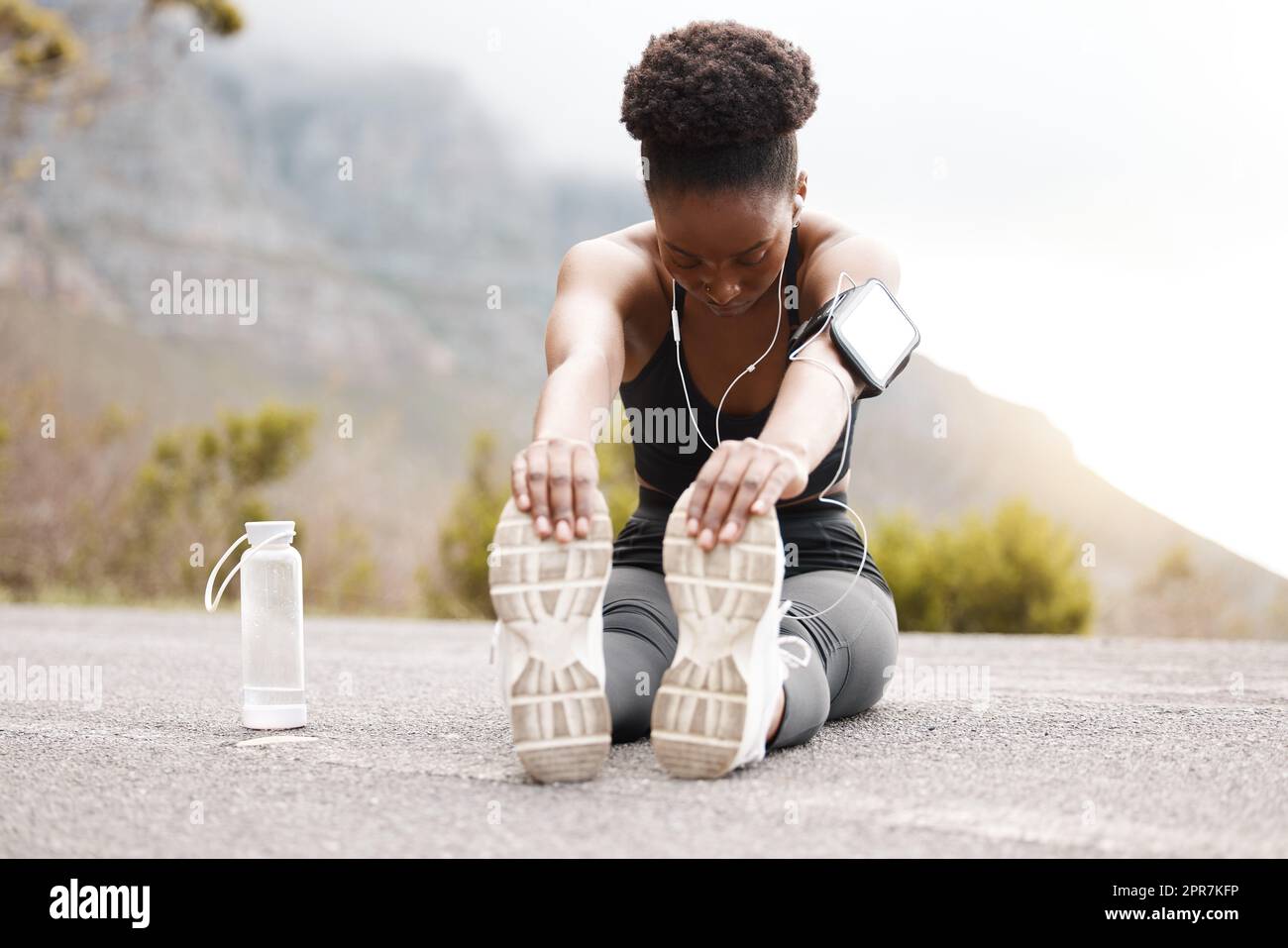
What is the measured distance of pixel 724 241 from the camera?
6.40 feet

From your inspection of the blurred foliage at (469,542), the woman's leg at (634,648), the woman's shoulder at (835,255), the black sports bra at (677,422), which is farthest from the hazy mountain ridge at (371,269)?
the woman's leg at (634,648)

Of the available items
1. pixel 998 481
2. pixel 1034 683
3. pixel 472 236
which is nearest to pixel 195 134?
pixel 472 236

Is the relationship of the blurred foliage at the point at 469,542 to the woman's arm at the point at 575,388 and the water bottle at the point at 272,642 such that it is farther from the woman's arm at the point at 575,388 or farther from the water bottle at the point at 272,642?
the woman's arm at the point at 575,388

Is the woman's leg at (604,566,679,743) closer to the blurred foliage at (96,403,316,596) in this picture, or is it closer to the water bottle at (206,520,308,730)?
the water bottle at (206,520,308,730)

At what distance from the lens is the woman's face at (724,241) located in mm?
1919

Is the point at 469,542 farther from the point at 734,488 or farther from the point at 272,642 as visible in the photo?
the point at 734,488

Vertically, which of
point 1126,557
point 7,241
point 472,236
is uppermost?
point 472,236

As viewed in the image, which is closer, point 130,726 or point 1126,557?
point 130,726

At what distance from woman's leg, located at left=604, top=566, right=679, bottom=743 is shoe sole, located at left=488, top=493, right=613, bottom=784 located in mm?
251

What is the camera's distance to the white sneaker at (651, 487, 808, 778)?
1675mm

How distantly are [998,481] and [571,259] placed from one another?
14.2 metres
